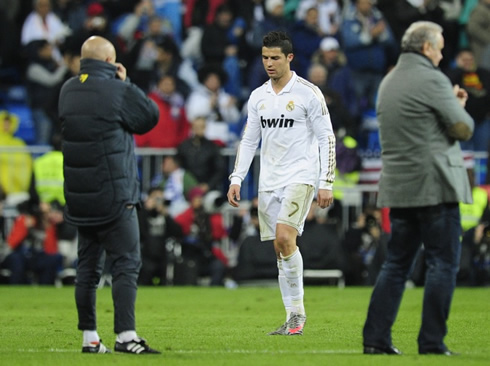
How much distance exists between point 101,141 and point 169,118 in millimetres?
13655

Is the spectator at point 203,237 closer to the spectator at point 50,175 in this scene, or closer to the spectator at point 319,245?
the spectator at point 319,245

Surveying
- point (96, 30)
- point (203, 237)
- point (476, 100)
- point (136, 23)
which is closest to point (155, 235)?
point (203, 237)

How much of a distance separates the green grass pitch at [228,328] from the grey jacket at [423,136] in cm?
117

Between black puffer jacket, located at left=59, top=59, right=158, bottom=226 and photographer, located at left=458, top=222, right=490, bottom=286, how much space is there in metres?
11.2

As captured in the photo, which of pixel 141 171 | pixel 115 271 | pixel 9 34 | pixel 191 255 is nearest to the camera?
pixel 115 271

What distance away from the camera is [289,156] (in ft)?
38.6

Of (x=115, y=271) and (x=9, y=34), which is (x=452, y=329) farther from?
(x=9, y=34)

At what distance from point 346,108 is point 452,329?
35.9 feet

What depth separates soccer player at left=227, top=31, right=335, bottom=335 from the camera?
11703 mm

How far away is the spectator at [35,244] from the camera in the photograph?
2081 centimetres

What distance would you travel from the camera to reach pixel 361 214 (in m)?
21.2

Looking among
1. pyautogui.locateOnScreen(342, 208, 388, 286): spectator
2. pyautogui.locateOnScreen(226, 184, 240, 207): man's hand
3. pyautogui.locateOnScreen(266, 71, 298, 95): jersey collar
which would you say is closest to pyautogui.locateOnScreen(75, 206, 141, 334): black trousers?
pyautogui.locateOnScreen(226, 184, 240, 207): man's hand

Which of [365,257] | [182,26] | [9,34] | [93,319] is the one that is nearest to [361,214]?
[365,257]

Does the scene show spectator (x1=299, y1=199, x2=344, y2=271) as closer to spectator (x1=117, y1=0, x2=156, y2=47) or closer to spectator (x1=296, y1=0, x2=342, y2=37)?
spectator (x1=296, y1=0, x2=342, y2=37)
